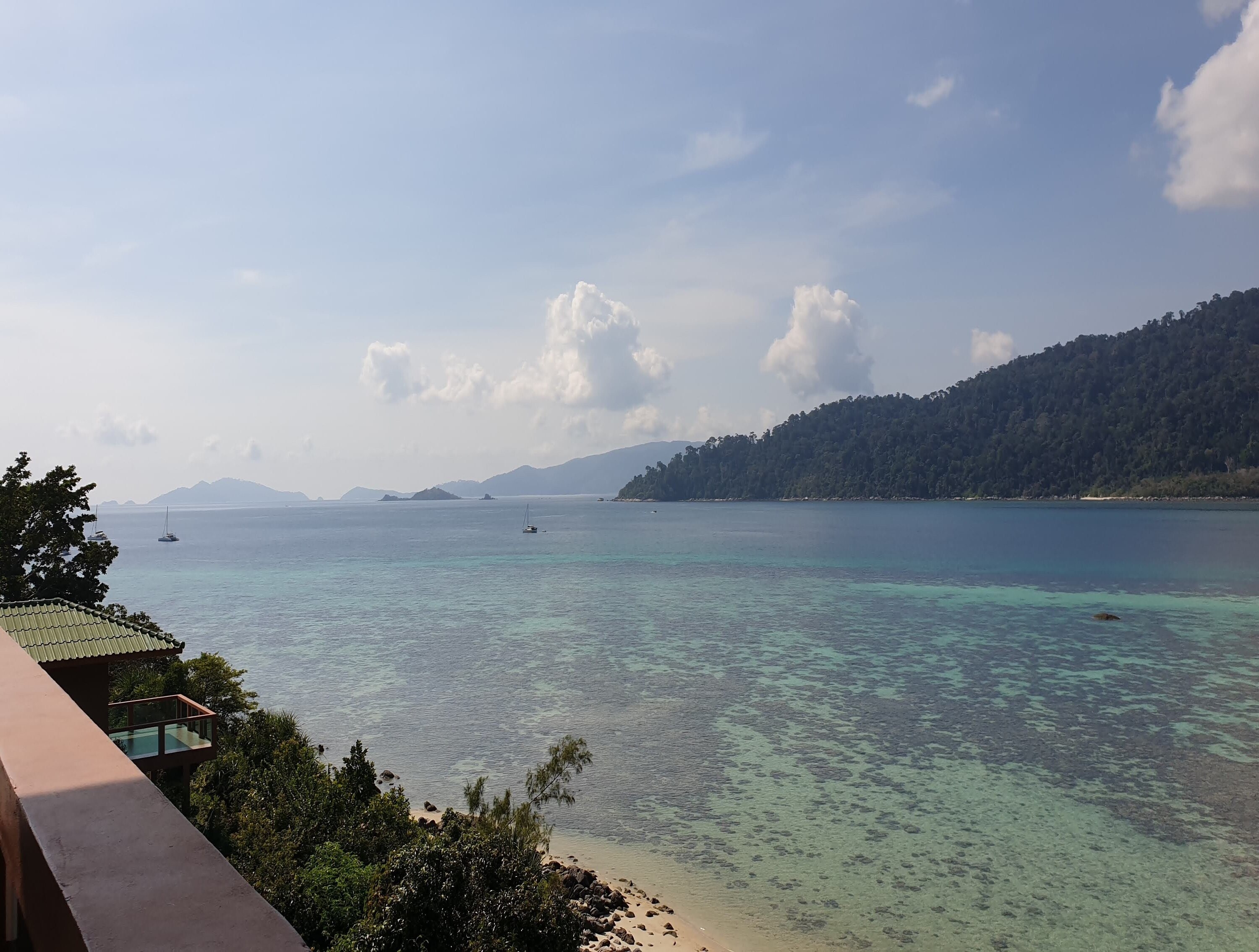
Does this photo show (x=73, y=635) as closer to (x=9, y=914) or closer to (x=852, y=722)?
(x=9, y=914)

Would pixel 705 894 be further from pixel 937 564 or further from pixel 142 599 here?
pixel 937 564

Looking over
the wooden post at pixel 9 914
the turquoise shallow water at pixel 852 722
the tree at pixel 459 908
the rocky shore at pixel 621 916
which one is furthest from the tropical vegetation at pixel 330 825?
the turquoise shallow water at pixel 852 722

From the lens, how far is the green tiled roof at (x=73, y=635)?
1370 cm

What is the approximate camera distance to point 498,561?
96312mm

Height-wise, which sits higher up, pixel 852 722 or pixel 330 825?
pixel 330 825

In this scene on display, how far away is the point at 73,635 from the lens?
563 inches

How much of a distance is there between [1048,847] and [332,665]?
109ft

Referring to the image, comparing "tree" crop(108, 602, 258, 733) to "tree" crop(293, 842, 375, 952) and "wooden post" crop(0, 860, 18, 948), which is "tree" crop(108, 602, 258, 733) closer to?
"tree" crop(293, 842, 375, 952)

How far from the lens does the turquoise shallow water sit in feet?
56.2

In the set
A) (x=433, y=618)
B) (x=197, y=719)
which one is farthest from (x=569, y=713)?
(x=433, y=618)

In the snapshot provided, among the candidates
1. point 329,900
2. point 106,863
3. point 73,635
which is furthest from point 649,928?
point 106,863

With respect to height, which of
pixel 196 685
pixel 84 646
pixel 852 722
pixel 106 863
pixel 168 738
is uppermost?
pixel 106 863

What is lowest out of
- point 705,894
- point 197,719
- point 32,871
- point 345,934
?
point 705,894

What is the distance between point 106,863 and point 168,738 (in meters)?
15.1
